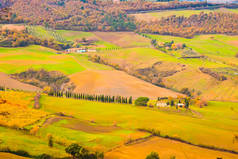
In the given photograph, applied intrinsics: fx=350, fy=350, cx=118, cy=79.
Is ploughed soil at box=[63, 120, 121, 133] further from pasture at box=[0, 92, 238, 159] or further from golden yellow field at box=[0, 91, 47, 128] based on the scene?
golden yellow field at box=[0, 91, 47, 128]

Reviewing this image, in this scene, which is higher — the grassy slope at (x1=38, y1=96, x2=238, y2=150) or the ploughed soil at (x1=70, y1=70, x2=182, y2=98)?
the grassy slope at (x1=38, y1=96, x2=238, y2=150)

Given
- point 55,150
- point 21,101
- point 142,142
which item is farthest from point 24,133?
point 21,101

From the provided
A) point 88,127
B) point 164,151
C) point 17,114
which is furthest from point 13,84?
point 164,151

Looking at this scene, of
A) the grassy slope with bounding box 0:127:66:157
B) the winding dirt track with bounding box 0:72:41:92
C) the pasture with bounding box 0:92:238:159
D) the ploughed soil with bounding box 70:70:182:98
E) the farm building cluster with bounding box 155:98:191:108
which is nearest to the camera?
the grassy slope with bounding box 0:127:66:157

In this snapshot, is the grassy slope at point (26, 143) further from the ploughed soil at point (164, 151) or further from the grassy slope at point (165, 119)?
the ploughed soil at point (164, 151)

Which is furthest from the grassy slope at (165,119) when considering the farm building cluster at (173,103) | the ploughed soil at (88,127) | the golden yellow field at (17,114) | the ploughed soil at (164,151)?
the golden yellow field at (17,114)

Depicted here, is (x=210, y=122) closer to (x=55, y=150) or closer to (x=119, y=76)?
(x=55, y=150)

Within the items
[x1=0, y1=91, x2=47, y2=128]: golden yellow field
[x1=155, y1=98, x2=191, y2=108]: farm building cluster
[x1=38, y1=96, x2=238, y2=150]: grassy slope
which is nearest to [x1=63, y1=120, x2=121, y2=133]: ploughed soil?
[x1=38, y1=96, x2=238, y2=150]: grassy slope
